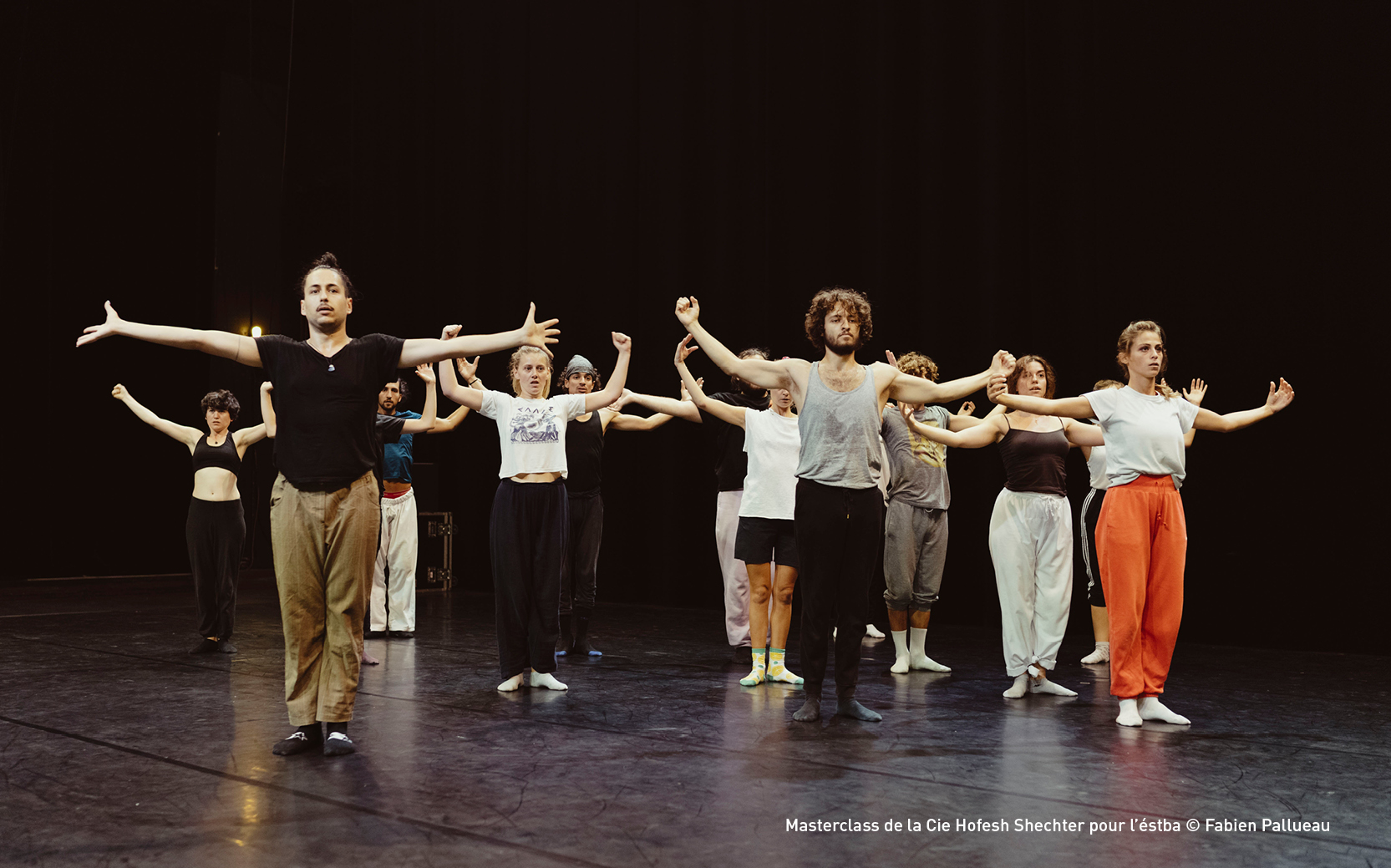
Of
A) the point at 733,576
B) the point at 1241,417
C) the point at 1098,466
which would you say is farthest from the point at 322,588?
the point at 1098,466

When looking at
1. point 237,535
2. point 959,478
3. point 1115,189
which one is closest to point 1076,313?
point 1115,189

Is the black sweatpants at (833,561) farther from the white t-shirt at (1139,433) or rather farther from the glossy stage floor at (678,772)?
the white t-shirt at (1139,433)

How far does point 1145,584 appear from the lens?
167 inches

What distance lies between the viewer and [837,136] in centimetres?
833

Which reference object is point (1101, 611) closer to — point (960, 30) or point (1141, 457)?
point (1141, 457)

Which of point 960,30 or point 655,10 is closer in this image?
point 960,30

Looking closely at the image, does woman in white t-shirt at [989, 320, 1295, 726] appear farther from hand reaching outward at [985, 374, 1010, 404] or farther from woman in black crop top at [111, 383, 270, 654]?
woman in black crop top at [111, 383, 270, 654]

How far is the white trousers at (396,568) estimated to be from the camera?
22.8 ft

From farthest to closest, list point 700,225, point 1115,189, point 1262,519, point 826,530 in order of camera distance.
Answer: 1. point 700,225
2. point 1115,189
3. point 1262,519
4. point 826,530

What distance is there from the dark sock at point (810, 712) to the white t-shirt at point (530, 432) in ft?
4.91

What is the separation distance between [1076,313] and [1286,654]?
2458 millimetres

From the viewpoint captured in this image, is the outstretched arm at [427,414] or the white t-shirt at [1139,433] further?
the outstretched arm at [427,414]

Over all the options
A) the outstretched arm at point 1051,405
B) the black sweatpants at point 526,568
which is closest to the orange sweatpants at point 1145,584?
the outstretched arm at point 1051,405

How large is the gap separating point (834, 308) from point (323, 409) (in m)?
1.90
